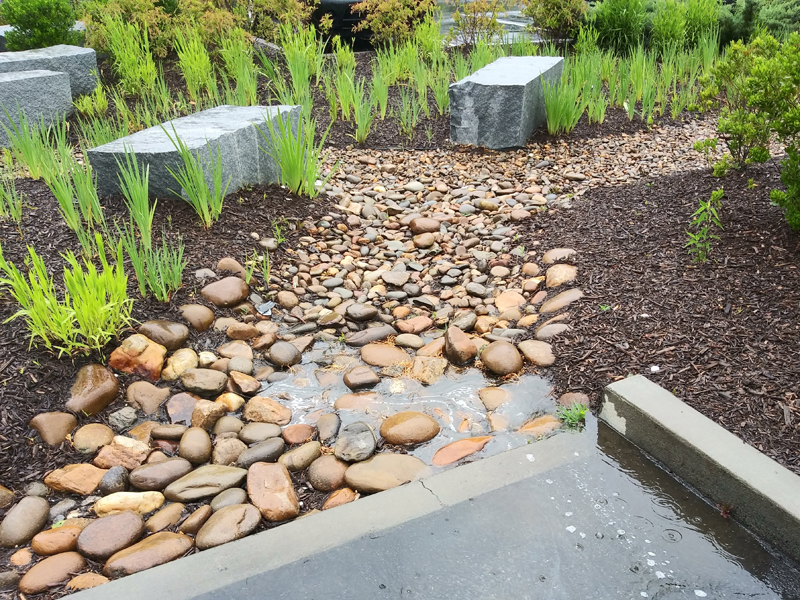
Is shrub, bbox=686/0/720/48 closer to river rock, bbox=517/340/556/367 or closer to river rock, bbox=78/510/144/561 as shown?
river rock, bbox=517/340/556/367

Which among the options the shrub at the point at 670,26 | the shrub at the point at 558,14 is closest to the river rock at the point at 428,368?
the shrub at the point at 670,26

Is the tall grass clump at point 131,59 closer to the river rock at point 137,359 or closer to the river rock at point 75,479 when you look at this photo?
the river rock at point 137,359

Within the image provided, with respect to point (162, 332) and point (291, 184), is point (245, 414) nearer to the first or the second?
point (162, 332)

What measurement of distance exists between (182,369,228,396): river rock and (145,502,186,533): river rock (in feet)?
2.02

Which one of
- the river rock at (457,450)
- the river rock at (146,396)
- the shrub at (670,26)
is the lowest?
the river rock at (457,450)

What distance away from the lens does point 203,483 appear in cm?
215

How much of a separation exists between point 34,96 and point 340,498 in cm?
476

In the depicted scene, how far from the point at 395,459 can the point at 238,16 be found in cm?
611

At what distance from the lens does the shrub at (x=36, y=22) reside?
6168 mm

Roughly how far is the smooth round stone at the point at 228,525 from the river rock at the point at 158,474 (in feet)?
0.93

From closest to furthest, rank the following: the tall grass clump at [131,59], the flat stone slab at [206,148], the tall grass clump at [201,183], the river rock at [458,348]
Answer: the river rock at [458,348]
the tall grass clump at [201,183]
the flat stone slab at [206,148]
the tall grass clump at [131,59]

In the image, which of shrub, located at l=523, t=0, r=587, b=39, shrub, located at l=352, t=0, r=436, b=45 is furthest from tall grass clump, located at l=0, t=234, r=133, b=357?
shrub, located at l=523, t=0, r=587, b=39

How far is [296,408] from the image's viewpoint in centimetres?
261

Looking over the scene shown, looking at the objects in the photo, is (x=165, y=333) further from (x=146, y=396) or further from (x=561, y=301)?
(x=561, y=301)
